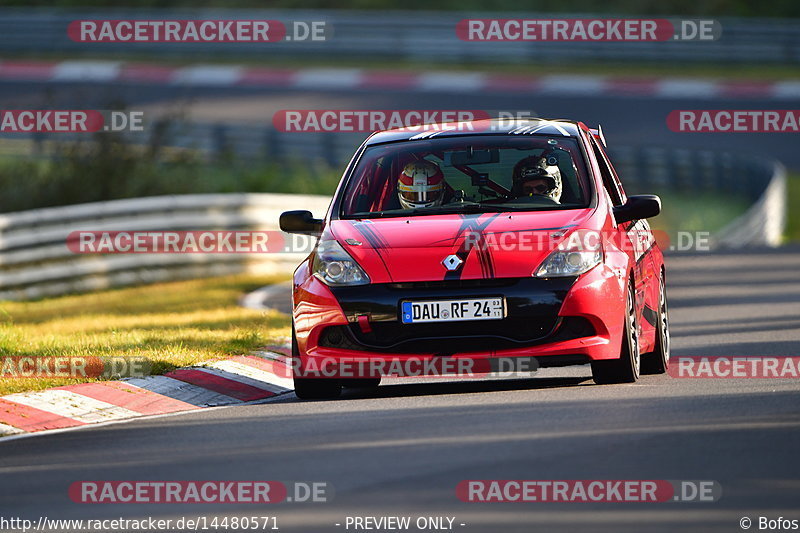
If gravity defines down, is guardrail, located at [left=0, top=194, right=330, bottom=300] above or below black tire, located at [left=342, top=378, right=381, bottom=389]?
above

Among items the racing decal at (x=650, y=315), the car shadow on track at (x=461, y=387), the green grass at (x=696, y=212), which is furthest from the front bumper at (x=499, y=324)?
the green grass at (x=696, y=212)

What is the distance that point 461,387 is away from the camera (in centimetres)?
1119

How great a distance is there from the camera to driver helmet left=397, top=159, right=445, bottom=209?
11.3 m

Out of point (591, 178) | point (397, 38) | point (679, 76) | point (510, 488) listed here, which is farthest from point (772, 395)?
point (397, 38)

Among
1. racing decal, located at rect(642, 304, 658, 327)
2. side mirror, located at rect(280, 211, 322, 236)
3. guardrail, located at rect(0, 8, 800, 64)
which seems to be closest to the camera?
side mirror, located at rect(280, 211, 322, 236)

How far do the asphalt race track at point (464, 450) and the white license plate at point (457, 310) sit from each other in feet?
1.56

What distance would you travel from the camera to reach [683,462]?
7.84 m

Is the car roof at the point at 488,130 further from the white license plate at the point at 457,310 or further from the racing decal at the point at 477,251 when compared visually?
the white license plate at the point at 457,310

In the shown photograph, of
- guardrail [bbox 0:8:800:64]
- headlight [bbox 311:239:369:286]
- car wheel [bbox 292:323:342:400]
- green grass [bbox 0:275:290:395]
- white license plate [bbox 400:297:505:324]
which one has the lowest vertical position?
car wheel [bbox 292:323:342:400]

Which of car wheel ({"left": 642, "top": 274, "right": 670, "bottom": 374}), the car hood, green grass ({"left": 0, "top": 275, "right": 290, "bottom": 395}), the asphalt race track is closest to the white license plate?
the car hood

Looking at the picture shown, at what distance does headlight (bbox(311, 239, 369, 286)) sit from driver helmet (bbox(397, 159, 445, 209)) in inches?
30.9

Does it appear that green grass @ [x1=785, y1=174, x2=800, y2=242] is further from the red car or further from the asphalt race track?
the asphalt race track

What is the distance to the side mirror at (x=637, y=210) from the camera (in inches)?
437

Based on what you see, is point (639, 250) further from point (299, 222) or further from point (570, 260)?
point (299, 222)
